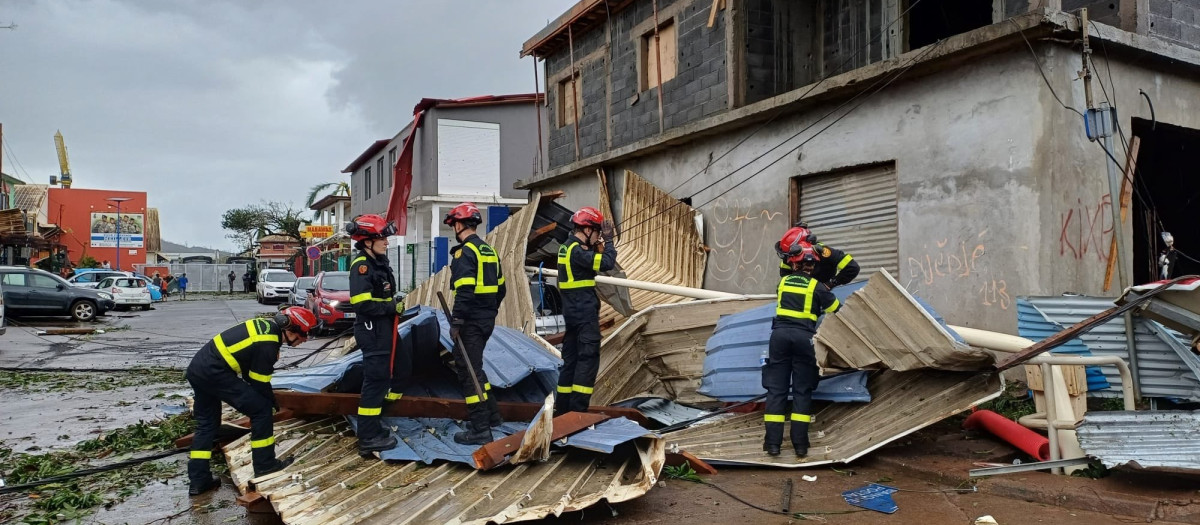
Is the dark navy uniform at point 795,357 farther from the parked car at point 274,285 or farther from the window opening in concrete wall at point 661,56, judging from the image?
the parked car at point 274,285

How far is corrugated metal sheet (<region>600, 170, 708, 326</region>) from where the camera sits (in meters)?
11.9

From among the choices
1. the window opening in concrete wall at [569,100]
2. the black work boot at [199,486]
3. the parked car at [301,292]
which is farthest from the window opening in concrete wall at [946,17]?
A: the parked car at [301,292]

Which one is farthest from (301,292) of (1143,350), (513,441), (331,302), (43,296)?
(1143,350)

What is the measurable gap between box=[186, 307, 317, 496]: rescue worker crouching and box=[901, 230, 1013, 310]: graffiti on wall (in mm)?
6376

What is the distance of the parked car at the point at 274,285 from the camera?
2969cm

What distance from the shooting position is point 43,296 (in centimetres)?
2041

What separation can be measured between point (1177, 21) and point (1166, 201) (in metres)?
3.41

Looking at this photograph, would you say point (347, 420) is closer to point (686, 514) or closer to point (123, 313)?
point (686, 514)

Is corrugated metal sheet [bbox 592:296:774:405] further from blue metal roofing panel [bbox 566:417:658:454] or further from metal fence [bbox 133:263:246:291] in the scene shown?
metal fence [bbox 133:263:246:291]

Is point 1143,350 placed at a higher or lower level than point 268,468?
higher

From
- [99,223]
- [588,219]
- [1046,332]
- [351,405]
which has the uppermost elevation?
[99,223]

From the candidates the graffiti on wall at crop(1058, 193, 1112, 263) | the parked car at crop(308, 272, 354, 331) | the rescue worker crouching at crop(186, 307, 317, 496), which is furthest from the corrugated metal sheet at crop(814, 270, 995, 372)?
the parked car at crop(308, 272, 354, 331)

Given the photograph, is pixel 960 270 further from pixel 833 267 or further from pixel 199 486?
pixel 199 486

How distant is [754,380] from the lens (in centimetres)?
631
